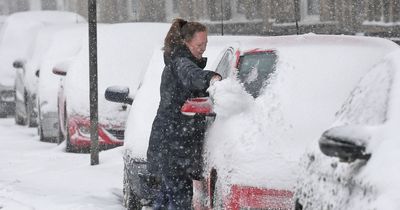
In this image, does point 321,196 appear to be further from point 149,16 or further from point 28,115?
point 149,16

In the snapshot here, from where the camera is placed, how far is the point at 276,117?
6.17 m

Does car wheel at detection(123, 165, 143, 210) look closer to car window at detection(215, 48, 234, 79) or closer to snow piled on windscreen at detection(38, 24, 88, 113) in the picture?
car window at detection(215, 48, 234, 79)

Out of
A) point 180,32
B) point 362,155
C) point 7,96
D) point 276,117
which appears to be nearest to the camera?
point 362,155

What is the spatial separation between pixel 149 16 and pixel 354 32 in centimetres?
1527

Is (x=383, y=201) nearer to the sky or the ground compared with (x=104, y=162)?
nearer to the sky

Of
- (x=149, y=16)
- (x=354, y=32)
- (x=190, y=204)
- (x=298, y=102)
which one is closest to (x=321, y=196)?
(x=298, y=102)

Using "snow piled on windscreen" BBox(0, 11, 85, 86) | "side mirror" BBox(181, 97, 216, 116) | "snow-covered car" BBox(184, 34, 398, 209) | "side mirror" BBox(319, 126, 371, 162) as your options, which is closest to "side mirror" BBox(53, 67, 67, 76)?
"snow piled on windscreen" BBox(0, 11, 85, 86)

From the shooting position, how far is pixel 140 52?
13188 millimetres

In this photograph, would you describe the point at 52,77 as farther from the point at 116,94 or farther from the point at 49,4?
the point at 49,4

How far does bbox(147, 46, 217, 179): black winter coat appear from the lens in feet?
22.1

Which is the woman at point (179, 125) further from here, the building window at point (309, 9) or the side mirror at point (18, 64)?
the building window at point (309, 9)

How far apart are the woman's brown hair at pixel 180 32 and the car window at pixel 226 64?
36 cm

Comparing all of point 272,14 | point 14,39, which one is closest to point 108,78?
point 14,39

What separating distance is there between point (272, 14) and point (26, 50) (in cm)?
800
